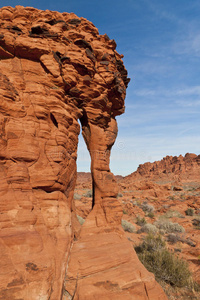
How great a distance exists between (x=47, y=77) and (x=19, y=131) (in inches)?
85.6

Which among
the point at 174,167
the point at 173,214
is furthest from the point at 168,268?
the point at 174,167

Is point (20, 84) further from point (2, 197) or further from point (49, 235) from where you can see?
point (49, 235)

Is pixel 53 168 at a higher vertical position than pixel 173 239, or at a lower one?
higher

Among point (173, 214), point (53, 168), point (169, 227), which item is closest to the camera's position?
point (53, 168)

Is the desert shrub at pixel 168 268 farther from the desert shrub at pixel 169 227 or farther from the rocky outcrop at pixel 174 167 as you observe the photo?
the rocky outcrop at pixel 174 167

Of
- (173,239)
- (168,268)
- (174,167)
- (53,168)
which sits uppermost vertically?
(174,167)

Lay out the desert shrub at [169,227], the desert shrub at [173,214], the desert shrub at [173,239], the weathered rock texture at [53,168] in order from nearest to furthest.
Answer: the weathered rock texture at [53,168] < the desert shrub at [173,239] < the desert shrub at [169,227] < the desert shrub at [173,214]

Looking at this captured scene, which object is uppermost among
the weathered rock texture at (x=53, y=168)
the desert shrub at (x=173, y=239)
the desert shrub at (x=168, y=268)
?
the weathered rock texture at (x=53, y=168)

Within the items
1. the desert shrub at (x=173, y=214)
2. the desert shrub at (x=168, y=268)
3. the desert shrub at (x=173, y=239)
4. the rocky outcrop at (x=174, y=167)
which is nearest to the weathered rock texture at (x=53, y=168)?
the desert shrub at (x=168, y=268)

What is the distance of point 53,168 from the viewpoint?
5062 millimetres

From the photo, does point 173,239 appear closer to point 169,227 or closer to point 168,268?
point 169,227

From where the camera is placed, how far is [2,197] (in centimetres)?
392

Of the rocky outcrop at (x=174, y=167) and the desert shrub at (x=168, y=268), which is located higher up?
the rocky outcrop at (x=174, y=167)

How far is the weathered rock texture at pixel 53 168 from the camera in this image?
3.83 m
